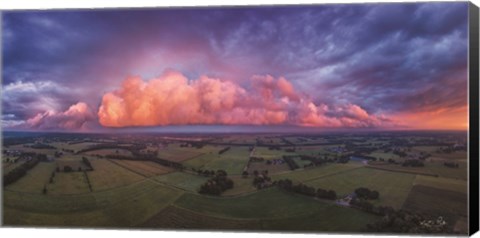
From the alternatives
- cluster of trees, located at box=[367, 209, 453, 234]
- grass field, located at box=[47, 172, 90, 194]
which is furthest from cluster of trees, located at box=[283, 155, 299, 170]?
grass field, located at box=[47, 172, 90, 194]

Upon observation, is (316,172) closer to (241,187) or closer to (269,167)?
(269,167)

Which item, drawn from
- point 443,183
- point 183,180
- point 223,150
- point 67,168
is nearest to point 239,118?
point 223,150

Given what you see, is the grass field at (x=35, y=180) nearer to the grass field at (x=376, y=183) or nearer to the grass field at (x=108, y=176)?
the grass field at (x=108, y=176)

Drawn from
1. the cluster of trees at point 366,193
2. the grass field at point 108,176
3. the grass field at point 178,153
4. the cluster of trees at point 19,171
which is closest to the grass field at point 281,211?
the cluster of trees at point 366,193

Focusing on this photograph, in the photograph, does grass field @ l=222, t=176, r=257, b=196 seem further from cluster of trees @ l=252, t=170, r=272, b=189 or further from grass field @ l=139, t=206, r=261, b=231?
grass field @ l=139, t=206, r=261, b=231

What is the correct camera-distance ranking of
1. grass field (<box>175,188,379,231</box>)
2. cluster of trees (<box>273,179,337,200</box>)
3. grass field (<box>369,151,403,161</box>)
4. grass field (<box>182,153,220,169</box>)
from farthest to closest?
grass field (<box>182,153,220,169</box>), grass field (<box>369,151,403,161</box>), cluster of trees (<box>273,179,337,200</box>), grass field (<box>175,188,379,231</box>)

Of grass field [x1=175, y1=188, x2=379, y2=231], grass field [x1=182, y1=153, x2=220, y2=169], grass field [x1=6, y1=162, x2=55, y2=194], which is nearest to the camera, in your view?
grass field [x1=175, y1=188, x2=379, y2=231]
